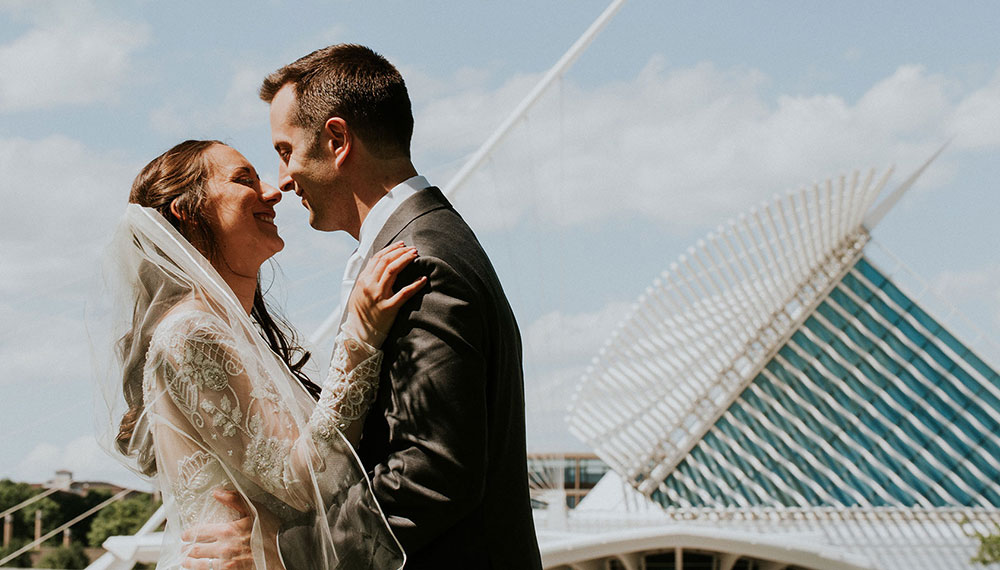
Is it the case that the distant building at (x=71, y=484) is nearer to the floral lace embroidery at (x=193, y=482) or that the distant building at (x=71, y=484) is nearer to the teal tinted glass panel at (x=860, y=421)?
the floral lace embroidery at (x=193, y=482)

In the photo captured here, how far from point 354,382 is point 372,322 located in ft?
0.49

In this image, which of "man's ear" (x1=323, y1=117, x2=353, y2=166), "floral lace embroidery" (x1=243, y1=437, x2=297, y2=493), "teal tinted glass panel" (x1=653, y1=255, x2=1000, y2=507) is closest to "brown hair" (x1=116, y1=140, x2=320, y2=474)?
"floral lace embroidery" (x1=243, y1=437, x2=297, y2=493)

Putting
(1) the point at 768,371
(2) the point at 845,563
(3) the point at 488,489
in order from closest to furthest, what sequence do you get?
(3) the point at 488,489 → (2) the point at 845,563 → (1) the point at 768,371

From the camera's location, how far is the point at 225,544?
8.81ft

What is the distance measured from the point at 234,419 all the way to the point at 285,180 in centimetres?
62

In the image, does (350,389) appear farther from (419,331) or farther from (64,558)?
(64,558)

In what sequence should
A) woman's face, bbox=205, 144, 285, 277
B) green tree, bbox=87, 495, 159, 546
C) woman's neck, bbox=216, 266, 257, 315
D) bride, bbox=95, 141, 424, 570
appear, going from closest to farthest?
bride, bbox=95, 141, 424, 570 < woman's face, bbox=205, 144, 285, 277 < woman's neck, bbox=216, 266, 257, 315 < green tree, bbox=87, 495, 159, 546

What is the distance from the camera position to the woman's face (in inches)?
123

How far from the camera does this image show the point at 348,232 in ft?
9.04

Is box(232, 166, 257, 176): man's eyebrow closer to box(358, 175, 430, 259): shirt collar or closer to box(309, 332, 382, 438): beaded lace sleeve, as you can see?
box(358, 175, 430, 259): shirt collar

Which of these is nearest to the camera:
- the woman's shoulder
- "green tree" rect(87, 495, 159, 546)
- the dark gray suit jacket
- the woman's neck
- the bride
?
the dark gray suit jacket

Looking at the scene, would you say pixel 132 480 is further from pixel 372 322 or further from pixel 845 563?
pixel 845 563

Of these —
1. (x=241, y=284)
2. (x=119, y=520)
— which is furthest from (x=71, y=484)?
(x=119, y=520)

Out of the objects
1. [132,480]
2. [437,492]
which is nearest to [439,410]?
[437,492]
